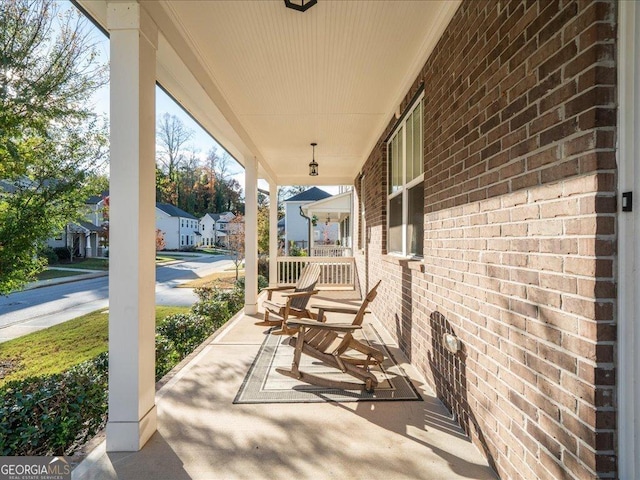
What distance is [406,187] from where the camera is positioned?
14.0ft

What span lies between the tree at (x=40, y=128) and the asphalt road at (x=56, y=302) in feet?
7.43

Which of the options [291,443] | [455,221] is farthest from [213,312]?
[455,221]

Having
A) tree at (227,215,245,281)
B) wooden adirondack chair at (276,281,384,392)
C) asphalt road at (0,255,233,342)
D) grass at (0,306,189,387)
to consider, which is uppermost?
tree at (227,215,245,281)

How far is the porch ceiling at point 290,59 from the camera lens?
103 inches

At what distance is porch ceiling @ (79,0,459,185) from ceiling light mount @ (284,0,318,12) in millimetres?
83

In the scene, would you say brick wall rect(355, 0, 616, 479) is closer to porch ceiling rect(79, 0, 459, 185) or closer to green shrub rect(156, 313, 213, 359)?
porch ceiling rect(79, 0, 459, 185)

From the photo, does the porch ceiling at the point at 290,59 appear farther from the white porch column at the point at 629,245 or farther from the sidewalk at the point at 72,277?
the sidewalk at the point at 72,277

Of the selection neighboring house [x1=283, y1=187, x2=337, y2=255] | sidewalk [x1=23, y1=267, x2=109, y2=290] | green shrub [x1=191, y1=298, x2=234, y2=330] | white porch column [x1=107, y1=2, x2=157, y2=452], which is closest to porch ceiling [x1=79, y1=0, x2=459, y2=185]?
white porch column [x1=107, y1=2, x2=157, y2=452]

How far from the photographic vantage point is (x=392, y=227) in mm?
5102

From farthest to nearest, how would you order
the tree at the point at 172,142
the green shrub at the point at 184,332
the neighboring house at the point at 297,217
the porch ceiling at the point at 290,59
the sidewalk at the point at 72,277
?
the tree at the point at 172,142 → the neighboring house at the point at 297,217 → the sidewalk at the point at 72,277 → the green shrub at the point at 184,332 → the porch ceiling at the point at 290,59

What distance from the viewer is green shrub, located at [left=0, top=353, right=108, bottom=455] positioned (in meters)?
2.27

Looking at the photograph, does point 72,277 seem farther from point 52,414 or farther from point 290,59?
point 290,59

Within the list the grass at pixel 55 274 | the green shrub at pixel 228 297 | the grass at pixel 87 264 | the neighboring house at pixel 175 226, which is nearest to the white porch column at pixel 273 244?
the green shrub at pixel 228 297

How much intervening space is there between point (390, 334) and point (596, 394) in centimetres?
366
